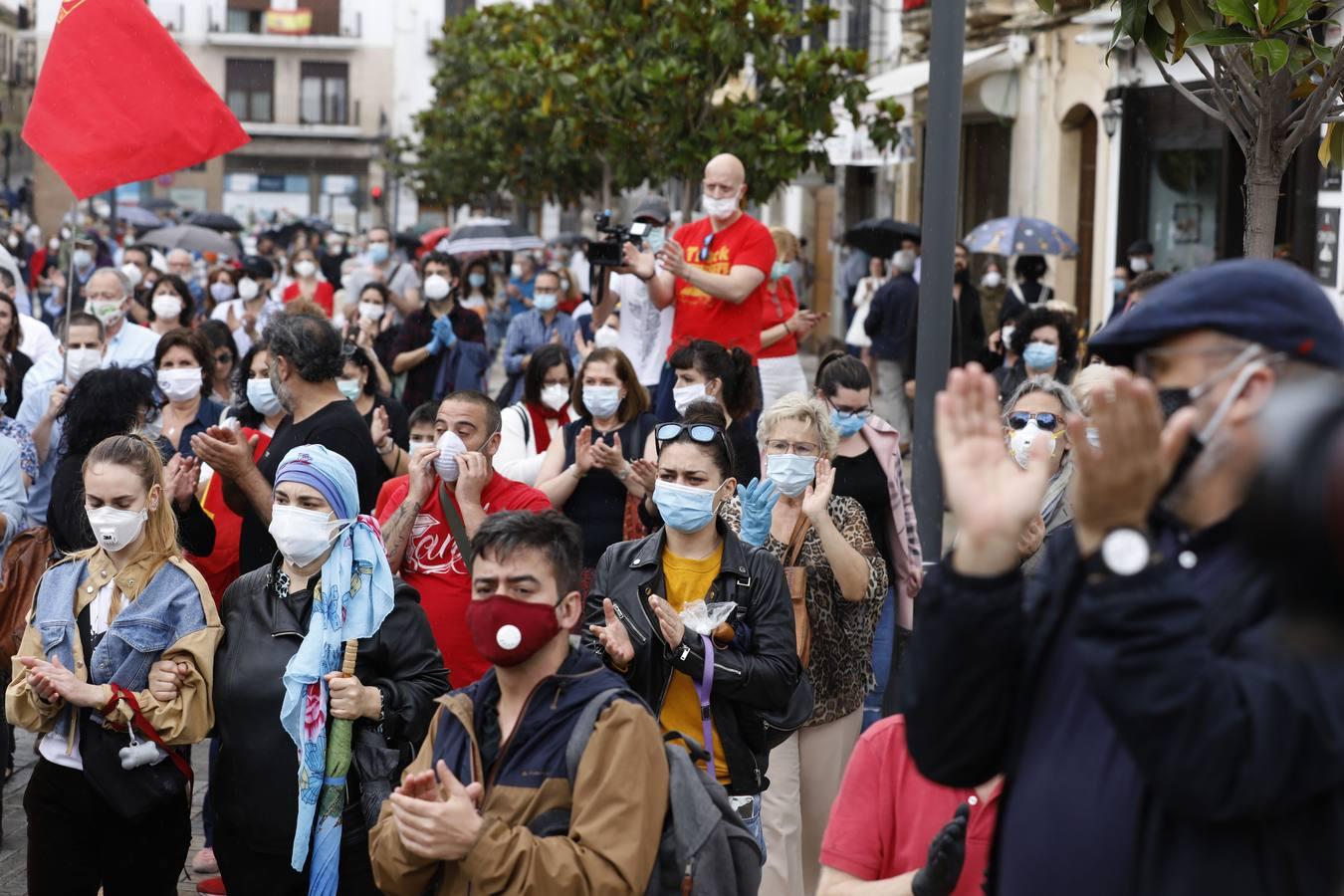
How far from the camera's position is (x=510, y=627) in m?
3.84

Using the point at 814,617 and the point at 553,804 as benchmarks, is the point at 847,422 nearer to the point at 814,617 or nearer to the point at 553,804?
the point at 814,617

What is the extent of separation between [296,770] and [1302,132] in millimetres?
3833

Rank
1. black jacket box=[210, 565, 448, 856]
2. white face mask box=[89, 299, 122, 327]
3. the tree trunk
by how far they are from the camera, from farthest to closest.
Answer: white face mask box=[89, 299, 122, 327] → the tree trunk → black jacket box=[210, 565, 448, 856]

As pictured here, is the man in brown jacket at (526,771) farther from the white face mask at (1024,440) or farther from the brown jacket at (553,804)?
the white face mask at (1024,440)

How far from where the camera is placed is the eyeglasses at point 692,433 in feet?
18.7

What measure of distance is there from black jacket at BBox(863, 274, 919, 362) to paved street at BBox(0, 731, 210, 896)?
915cm

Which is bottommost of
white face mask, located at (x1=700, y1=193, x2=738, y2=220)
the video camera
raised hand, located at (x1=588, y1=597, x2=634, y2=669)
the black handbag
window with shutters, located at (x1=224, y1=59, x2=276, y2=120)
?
the black handbag

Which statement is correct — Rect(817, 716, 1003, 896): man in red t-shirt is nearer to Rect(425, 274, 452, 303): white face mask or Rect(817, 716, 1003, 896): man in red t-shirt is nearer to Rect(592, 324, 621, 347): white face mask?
Rect(592, 324, 621, 347): white face mask

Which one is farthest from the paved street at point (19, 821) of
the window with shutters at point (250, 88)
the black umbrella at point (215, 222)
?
the window with shutters at point (250, 88)

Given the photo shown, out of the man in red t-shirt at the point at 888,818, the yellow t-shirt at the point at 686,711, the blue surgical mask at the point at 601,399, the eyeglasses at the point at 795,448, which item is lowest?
the yellow t-shirt at the point at 686,711

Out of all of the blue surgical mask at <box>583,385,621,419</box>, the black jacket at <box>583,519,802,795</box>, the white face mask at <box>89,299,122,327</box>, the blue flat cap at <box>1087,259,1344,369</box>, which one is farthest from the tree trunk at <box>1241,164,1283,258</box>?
the white face mask at <box>89,299,122,327</box>

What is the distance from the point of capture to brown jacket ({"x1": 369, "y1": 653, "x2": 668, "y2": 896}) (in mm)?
3568

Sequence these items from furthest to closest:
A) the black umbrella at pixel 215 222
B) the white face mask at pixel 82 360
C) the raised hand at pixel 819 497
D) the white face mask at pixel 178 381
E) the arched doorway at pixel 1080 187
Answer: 1. the black umbrella at pixel 215 222
2. the arched doorway at pixel 1080 187
3. the white face mask at pixel 82 360
4. the white face mask at pixel 178 381
5. the raised hand at pixel 819 497

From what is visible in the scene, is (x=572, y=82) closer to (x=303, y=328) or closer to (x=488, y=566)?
(x=303, y=328)
